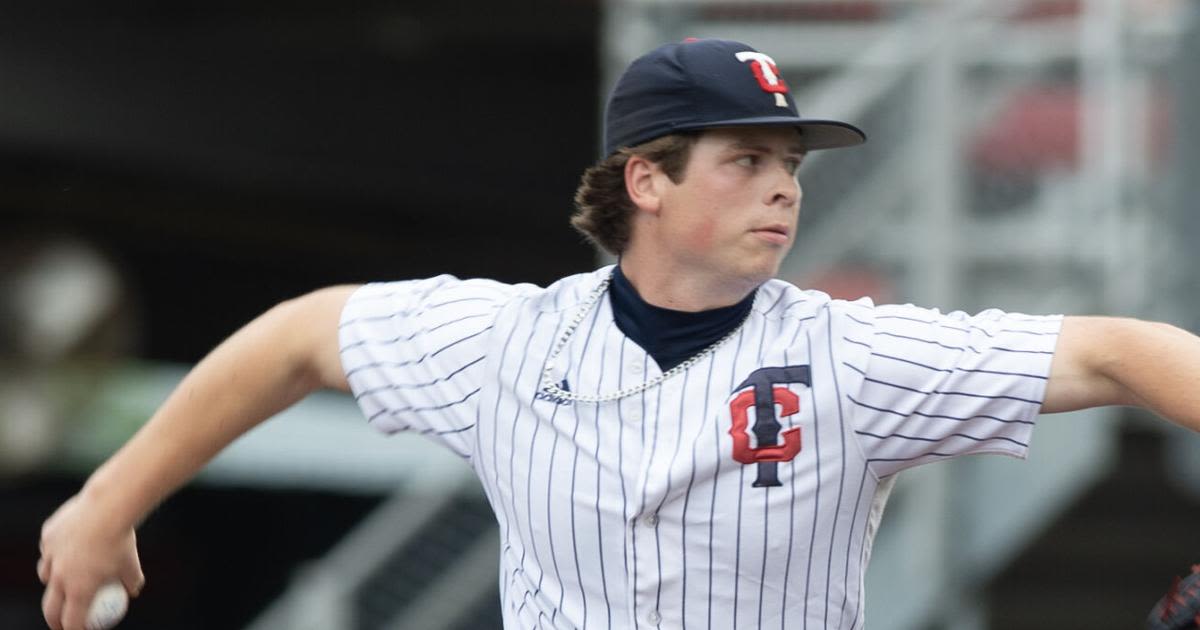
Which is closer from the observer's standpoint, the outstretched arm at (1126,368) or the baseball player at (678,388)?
the outstretched arm at (1126,368)

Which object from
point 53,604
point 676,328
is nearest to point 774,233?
point 676,328

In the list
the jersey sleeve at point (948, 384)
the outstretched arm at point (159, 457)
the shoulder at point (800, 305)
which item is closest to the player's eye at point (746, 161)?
the shoulder at point (800, 305)

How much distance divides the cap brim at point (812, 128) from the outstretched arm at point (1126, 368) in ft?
1.73

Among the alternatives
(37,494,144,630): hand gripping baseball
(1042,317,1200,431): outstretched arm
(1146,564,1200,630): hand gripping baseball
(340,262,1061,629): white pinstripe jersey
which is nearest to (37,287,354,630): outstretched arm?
(37,494,144,630): hand gripping baseball

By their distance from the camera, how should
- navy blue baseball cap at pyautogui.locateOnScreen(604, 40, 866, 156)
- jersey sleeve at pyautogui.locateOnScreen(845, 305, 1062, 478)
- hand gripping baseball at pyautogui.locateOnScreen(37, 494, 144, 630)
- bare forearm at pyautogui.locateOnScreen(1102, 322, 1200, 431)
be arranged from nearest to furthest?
bare forearm at pyautogui.locateOnScreen(1102, 322, 1200, 431) < jersey sleeve at pyautogui.locateOnScreen(845, 305, 1062, 478) < navy blue baseball cap at pyautogui.locateOnScreen(604, 40, 866, 156) < hand gripping baseball at pyautogui.locateOnScreen(37, 494, 144, 630)

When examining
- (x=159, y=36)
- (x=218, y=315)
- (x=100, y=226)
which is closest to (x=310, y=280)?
(x=218, y=315)

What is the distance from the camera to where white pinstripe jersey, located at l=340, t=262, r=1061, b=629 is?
9.64 feet

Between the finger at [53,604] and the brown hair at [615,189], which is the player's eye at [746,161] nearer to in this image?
the brown hair at [615,189]

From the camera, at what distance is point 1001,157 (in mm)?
6875

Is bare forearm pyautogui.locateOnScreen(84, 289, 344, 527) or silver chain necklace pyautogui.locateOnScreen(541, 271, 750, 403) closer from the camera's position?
silver chain necklace pyautogui.locateOnScreen(541, 271, 750, 403)

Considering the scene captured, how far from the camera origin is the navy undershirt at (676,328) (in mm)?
3098

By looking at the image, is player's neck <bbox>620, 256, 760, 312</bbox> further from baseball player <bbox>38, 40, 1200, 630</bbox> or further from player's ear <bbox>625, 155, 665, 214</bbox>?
player's ear <bbox>625, 155, 665, 214</bbox>

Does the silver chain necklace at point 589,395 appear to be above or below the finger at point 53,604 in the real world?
above

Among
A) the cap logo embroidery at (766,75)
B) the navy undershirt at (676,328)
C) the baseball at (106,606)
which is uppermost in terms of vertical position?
the cap logo embroidery at (766,75)
